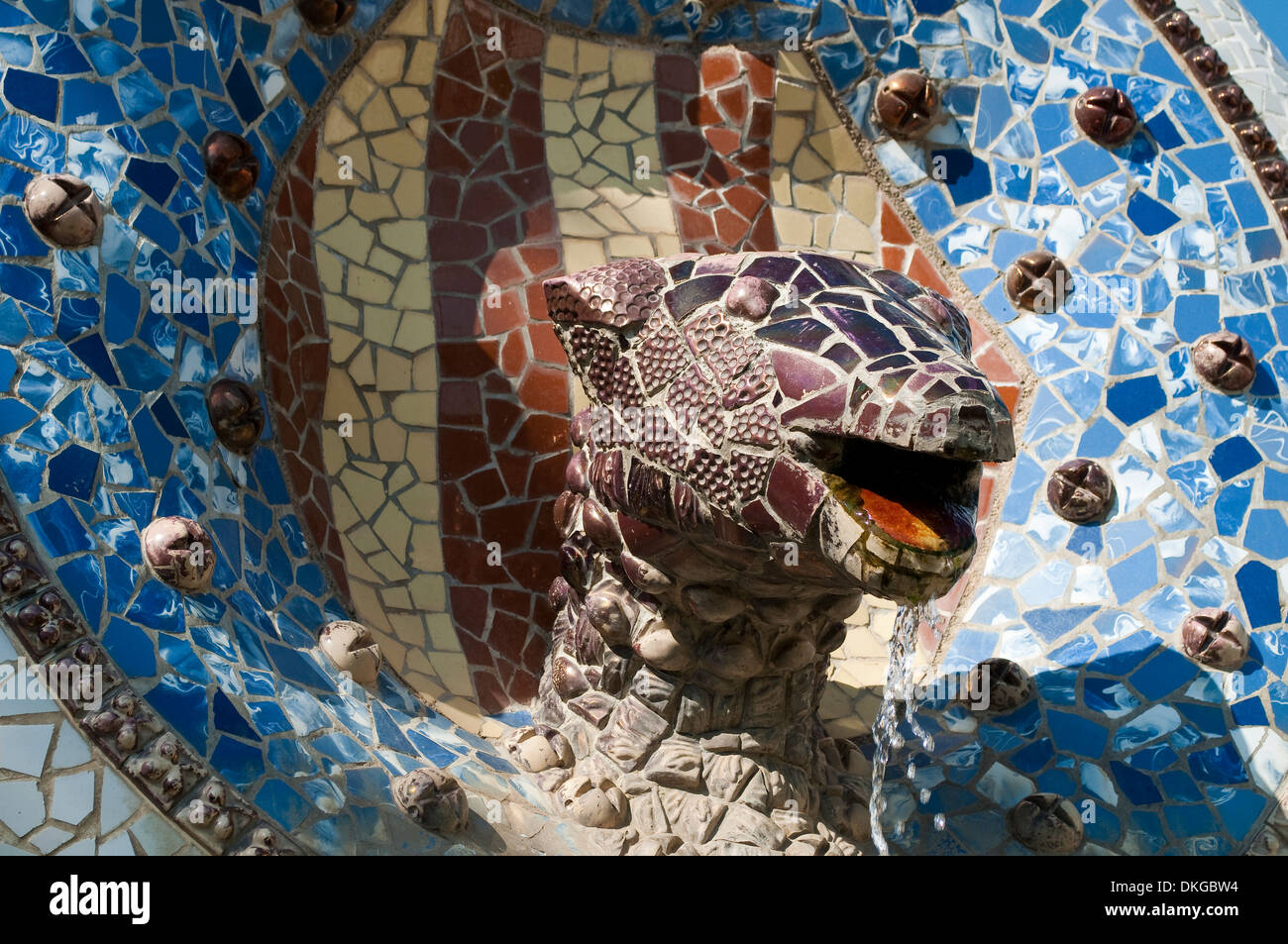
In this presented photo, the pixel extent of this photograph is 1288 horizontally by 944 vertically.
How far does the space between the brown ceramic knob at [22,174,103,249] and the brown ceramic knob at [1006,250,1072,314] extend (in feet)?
9.99

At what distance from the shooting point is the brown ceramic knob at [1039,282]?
584 centimetres

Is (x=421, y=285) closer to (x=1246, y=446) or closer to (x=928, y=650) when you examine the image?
(x=928, y=650)

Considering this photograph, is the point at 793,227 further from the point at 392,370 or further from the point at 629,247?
the point at 392,370

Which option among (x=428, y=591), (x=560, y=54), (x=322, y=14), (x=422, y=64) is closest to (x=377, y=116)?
(x=422, y=64)

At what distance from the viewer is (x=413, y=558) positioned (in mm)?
5379

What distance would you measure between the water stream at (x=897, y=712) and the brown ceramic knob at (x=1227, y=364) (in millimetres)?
1241

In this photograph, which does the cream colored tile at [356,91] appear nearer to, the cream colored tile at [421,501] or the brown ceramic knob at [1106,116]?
the cream colored tile at [421,501]

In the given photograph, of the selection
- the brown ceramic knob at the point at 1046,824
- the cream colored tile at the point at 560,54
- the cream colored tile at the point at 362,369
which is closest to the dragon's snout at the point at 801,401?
the cream colored tile at the point at 362,369

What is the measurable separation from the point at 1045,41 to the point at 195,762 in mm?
3923

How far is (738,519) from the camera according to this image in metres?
4.44

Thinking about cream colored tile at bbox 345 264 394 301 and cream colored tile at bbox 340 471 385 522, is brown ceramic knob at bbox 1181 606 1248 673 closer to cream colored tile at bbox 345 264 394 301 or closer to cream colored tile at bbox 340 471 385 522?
cream colored tile at bbox 340 471 385 522

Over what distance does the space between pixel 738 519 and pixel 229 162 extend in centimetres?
184

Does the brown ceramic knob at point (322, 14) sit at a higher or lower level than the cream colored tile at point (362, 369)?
higher

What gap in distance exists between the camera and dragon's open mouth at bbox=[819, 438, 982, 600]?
4.16 m
